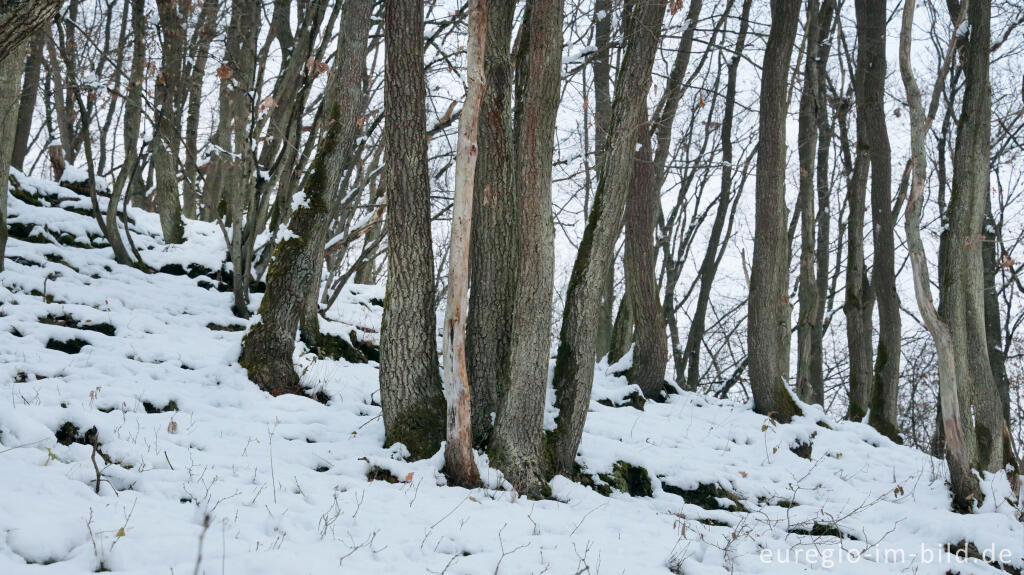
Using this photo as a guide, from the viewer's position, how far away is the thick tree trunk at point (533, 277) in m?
4.46

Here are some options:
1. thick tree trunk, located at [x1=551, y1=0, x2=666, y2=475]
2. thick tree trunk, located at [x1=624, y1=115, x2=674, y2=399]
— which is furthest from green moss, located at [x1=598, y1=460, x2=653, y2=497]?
thick tree trunk, located at [x1=624, y1=115, x2=674, y2=399]

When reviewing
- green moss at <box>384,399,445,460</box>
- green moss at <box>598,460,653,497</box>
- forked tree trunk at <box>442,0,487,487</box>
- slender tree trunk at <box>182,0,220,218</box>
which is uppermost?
slender tree trunk at <box>182,0,220,218</box>

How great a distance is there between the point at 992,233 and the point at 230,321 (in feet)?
36.2

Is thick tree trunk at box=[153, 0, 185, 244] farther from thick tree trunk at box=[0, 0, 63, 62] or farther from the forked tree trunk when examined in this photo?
thick tree trunk at box=[0, 0, 63, 62]

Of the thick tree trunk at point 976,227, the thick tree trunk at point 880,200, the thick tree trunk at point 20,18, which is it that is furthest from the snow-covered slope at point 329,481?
the thick tree trunk at point 20,18

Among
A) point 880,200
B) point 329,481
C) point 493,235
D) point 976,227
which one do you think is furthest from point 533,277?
point 880,200

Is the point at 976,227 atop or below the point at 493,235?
atop

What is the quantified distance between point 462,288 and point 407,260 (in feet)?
2.32

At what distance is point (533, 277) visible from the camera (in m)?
4.54

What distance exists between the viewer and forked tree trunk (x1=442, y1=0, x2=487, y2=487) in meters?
4.14

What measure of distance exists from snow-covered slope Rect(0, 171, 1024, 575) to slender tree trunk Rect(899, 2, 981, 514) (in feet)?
0.64

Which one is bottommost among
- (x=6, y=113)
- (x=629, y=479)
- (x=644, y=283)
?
(x=629, y=479)

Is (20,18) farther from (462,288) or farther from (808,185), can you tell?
(808,185)

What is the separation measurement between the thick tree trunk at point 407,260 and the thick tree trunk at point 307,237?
1.45 meters
